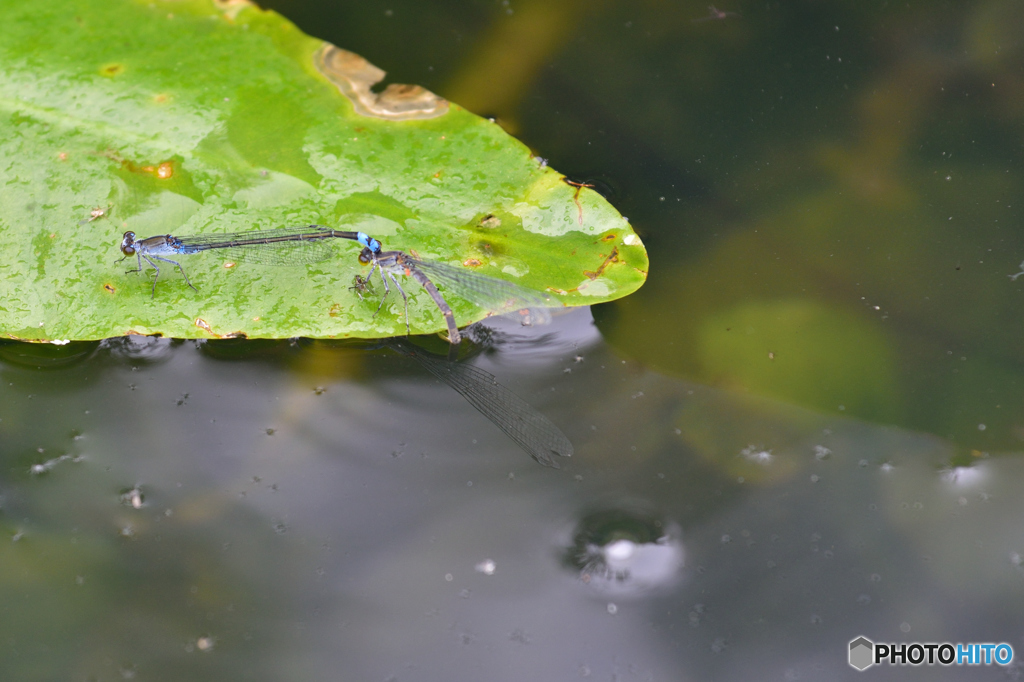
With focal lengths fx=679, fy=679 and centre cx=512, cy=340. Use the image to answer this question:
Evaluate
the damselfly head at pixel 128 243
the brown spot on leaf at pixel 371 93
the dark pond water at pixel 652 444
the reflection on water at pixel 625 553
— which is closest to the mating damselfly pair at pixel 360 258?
the damselfly head at pixel 128 243

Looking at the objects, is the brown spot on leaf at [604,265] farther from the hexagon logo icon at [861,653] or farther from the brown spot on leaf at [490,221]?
the hexagon logo icon at [861,653]

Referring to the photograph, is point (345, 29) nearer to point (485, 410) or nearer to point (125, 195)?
point (125, 195)

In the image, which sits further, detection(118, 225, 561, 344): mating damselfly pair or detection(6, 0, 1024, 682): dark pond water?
detection(118, 225, 561, 344): mating damselfly pair

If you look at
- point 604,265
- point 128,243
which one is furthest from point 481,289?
point 128,243

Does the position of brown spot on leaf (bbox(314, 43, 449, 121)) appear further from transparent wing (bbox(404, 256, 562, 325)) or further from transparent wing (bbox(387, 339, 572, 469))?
transparent wing (bbox(387, 339, 572, 469))

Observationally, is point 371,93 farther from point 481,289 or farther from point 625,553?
point 625,553

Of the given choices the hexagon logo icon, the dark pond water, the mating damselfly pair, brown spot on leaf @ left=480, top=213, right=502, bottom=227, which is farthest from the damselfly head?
the hexagon logo icon

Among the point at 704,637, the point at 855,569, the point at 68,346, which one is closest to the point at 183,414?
the point at 68,346
